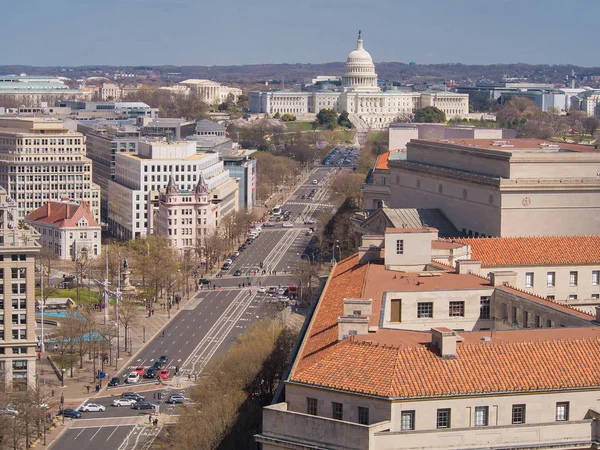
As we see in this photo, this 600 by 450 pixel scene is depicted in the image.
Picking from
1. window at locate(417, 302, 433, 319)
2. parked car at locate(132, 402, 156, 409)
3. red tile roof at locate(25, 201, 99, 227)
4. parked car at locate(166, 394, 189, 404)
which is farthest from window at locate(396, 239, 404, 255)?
red tile roof at locate(25, 201, 99, 227)

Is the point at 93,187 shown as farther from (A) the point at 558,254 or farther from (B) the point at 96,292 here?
(A) the point at 558,254

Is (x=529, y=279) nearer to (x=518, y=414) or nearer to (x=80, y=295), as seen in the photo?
(x=518, y=414)

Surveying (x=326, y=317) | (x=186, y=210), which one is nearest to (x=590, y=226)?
(x=326, y=317)

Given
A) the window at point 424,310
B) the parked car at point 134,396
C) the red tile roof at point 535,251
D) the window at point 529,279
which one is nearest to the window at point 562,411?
the window at point 424,310

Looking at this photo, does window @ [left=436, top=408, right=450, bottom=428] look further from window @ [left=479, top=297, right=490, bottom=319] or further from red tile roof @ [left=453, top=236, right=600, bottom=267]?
red tile roof @ [left=453, top=236, right=600, bottom=267]

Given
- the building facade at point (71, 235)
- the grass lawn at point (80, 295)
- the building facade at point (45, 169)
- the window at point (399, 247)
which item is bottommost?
the grass lawn at point (80, 295)

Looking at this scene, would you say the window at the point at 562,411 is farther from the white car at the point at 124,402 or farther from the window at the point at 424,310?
the white car at the point at 124,402

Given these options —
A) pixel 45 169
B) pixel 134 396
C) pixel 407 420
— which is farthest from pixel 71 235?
pixel 407 420
